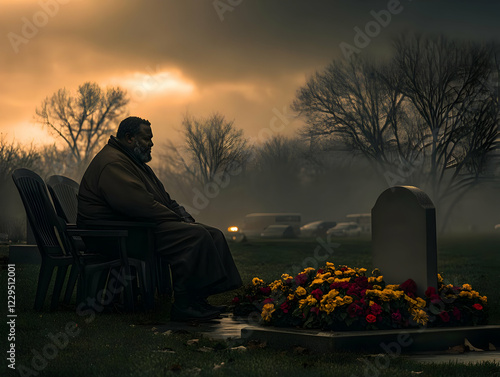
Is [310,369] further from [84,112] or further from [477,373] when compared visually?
[84,112]

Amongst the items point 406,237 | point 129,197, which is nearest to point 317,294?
point 406,237

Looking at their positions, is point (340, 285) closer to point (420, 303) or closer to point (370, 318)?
point (370, 318)

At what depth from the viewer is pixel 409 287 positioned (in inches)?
267

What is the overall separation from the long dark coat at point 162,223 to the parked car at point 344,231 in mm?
52548

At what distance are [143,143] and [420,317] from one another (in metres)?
3.66

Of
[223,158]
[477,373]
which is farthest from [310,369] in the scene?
[223,158]

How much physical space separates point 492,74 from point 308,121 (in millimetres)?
9861

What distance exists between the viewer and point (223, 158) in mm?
46875

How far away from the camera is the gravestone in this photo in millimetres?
6809

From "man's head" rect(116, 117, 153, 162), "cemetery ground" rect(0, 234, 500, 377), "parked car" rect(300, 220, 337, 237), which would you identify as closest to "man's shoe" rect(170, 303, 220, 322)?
"cemetery ground" rect(0, 234, 500, 377)

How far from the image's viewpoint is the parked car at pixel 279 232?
57344mm

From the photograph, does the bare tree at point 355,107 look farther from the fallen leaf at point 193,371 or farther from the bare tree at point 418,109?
the fallen leaf at point 193,371

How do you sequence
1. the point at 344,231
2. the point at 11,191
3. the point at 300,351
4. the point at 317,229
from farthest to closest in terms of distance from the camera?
1. the point at 317,229
2. the point at 344,231
3. the point at 11,191
4. the point at 300,351

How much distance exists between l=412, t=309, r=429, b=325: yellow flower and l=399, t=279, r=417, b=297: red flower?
0.45 meters
